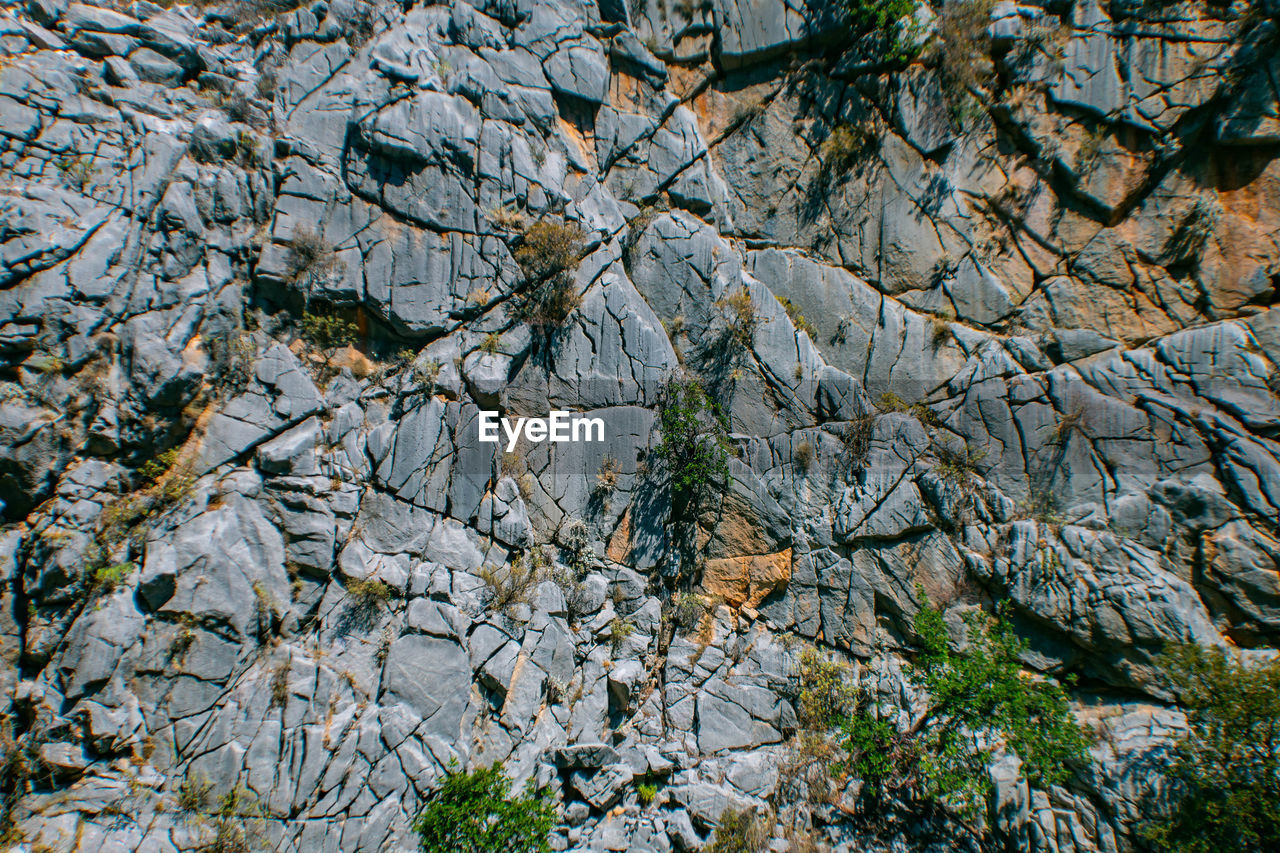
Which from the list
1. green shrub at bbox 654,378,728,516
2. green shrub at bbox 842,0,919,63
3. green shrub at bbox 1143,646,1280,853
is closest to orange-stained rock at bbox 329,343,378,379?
green shrub at bbox 654,378,728,516

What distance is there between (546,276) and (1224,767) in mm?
12999

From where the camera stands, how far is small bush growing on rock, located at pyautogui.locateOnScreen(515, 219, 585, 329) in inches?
390

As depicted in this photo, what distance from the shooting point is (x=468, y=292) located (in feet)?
31.6

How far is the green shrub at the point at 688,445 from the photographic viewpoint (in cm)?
983

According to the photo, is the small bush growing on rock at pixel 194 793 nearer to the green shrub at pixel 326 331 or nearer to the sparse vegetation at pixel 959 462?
the green shrub at pixel 326 331

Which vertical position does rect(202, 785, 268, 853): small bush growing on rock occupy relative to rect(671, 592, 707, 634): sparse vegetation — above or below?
below

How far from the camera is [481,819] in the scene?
281 inches

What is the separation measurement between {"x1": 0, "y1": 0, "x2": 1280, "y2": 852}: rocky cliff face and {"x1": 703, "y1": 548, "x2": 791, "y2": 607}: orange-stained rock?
83 millimetres

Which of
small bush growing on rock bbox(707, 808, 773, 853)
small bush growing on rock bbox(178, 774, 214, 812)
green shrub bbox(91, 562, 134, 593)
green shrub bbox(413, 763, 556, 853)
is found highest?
green shrub bbox(91, 562, 134, 593)

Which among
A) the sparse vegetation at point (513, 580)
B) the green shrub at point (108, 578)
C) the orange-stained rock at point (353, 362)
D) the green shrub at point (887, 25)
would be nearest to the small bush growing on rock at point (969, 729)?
the sparse vegetation at point (513, 580)

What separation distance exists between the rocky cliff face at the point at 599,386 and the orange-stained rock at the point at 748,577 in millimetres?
83

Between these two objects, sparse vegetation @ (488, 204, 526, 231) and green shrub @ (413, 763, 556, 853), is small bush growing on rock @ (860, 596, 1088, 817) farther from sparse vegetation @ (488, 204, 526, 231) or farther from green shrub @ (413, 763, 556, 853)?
sparse vegetation @ (488, 204, 526, 231)

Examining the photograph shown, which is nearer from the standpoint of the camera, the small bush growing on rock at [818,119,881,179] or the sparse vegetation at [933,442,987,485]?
the sparse vegetation at [933,442,987,485]

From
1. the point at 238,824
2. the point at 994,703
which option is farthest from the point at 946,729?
the point at 238,824
